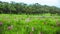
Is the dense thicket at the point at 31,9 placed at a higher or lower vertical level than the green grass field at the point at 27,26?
lower

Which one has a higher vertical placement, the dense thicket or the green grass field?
the green grass field

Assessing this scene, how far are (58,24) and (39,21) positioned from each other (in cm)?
50

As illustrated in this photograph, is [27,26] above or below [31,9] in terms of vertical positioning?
above

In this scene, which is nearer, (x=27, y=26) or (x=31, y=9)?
(x=27, y=26)

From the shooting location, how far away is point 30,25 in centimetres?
403

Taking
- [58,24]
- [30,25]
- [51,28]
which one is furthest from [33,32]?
[58,24]

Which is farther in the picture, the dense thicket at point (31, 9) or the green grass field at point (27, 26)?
the dense thicket at point (31, 9)

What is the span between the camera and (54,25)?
168 inches

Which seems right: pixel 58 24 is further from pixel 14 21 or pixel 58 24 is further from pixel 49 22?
pixel 14 21

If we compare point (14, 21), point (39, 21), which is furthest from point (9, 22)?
point (39, 21)

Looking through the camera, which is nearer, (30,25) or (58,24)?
(30,25)

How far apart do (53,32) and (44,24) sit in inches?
11.5

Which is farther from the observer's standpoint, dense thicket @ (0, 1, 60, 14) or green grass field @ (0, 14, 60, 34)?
dense thicket @ (0, 1, 60, 14)

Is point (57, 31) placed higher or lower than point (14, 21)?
lower
